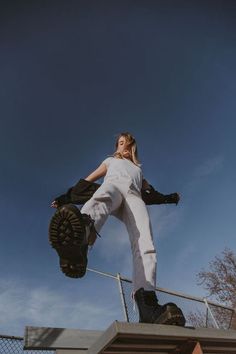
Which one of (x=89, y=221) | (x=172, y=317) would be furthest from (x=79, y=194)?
(x=172, y=317)

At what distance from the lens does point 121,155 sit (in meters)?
3.37

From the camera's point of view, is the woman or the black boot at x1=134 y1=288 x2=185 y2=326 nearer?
the black boot at x1=134 y1=288 x2=185 y2=326

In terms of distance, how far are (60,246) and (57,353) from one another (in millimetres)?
1391

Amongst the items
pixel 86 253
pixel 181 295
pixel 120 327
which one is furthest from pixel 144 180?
pixel 181 295

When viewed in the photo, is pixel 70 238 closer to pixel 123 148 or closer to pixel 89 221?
pixel 89 221

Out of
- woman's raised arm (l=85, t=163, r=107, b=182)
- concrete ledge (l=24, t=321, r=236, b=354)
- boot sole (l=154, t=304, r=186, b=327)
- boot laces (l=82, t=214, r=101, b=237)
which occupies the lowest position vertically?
concrete ledge (l=24, t=321, r=236, b=354)

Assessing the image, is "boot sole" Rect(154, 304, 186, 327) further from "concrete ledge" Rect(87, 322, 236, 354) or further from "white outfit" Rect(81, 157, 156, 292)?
"white outfit" Rect(81, 157, 156, 292)

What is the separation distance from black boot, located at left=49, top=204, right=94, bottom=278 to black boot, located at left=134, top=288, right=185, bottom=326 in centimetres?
45

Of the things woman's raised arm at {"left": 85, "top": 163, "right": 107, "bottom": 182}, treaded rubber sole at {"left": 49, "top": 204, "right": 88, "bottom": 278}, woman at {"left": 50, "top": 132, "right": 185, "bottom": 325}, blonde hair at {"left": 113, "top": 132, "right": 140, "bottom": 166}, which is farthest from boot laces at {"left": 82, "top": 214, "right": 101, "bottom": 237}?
blonde hair at {"left": 113, "top": 132, "right": 140, "bottom": 166}

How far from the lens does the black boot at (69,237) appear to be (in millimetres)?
2004

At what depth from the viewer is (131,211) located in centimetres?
265

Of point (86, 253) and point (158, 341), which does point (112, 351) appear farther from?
point (86, 253)

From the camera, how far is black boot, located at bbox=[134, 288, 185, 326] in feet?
5.79

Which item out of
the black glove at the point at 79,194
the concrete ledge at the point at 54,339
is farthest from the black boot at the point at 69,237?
the concrete ledge at the point at 54,339
